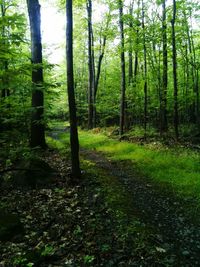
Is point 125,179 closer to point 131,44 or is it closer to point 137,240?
point 137,240

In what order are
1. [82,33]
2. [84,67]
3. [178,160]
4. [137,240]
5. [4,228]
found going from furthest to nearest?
1. [84,67]
2. [82,33]
3. [178,160]
4. [4,228]
5. [137,240]

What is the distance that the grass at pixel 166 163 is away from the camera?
862 centimetres

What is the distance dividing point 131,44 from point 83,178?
408 inches

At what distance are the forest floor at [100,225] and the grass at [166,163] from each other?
62 centimetres

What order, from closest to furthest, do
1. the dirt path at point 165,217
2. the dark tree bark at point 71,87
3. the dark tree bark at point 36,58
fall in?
the dirt path at point 165,217, the dark tree bark at point 71,87, the dark tree bark at point 36,58

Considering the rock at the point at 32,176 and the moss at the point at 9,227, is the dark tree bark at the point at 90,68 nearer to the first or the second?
the rock at the point at 32,176

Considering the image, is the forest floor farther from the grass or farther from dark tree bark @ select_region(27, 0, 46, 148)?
dark tree bark @ select_region(27, 0, 46, 148)

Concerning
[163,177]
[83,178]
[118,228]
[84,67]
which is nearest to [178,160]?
[163,177]

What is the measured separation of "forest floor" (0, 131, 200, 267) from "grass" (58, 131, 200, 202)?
2.05 feet

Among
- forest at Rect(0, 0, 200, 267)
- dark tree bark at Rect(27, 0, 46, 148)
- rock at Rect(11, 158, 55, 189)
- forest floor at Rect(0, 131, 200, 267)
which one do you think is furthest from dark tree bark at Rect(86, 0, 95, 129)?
forest floor at Rect(0, 131, 200, 267)

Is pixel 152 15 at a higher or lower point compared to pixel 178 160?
higher

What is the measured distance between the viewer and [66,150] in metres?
13.8

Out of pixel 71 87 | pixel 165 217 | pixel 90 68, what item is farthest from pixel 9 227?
pixel 90 68

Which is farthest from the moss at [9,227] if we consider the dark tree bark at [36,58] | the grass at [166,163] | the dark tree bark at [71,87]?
the dark tree bark at [36,58]
